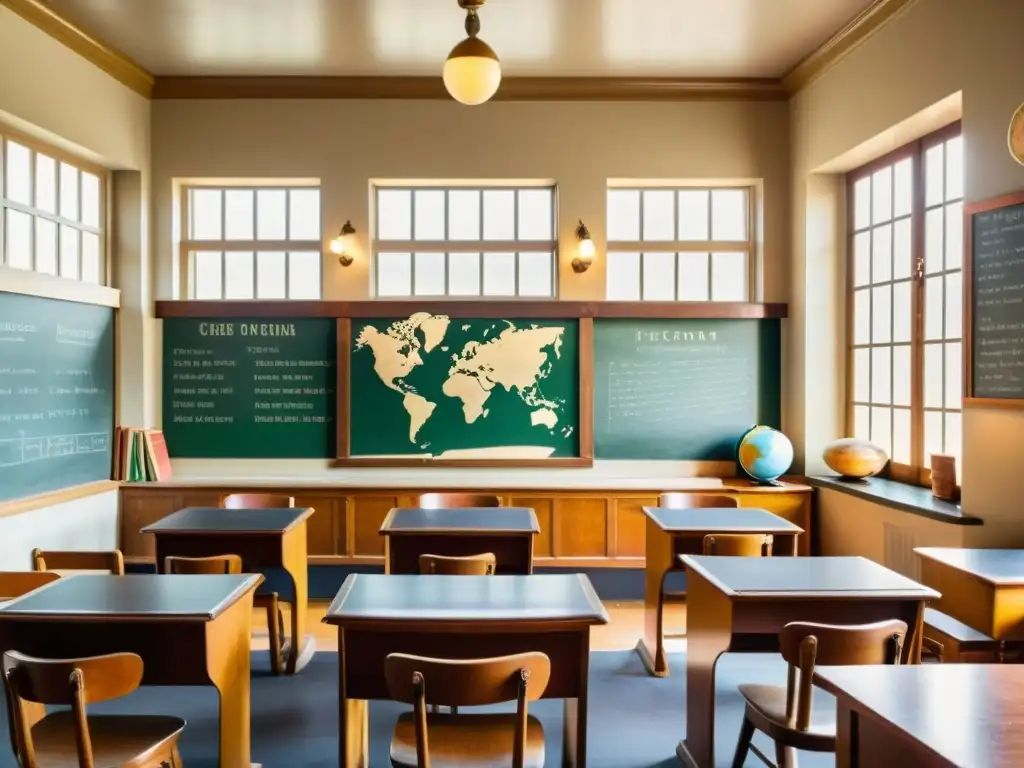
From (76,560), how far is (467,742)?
189 cm

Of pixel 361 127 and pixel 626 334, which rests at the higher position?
pixel 361 127

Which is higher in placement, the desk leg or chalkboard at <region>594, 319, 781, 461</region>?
chalkboard at <region>594, 319, 781, 461</region>

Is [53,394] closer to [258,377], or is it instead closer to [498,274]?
[258,377]

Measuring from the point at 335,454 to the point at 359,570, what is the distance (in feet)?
2.82

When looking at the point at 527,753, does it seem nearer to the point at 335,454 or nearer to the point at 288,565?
the point at 288,565

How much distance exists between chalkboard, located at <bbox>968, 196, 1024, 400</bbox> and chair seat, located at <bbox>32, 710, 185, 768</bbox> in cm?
363

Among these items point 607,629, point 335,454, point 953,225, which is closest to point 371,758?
point 607,629

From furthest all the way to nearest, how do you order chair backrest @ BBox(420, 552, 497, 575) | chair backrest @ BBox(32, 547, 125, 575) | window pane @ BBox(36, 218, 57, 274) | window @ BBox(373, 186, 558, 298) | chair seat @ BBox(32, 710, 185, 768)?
1. window @ BBox(373, 186, 558, 298)
2. window pane @ BBox(36, 218, 57, 274)
3. chair backrest @ BBox(420, 552, 497, 575)
4. chair backrest @ BBox(32, 547, 125, 575)
5. chair seat @ BBox(32, 710, 185, 768)

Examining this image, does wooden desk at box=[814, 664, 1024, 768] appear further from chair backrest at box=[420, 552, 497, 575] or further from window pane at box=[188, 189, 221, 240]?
window pane at box=[188, 189, 221, 240]

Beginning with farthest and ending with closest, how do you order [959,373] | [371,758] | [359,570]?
1. [359,570]
2. [959,373]
3. [371,758]

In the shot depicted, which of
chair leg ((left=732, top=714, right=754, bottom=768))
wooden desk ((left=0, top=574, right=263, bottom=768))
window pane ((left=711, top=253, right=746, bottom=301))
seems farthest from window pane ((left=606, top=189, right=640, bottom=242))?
wooden desk ((left=0, top=574, right=263, bottom=768))

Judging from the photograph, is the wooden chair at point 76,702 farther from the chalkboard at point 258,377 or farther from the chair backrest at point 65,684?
the chalkboard at point 258,377

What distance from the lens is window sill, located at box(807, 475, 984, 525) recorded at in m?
3.98

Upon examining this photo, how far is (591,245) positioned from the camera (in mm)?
5754
